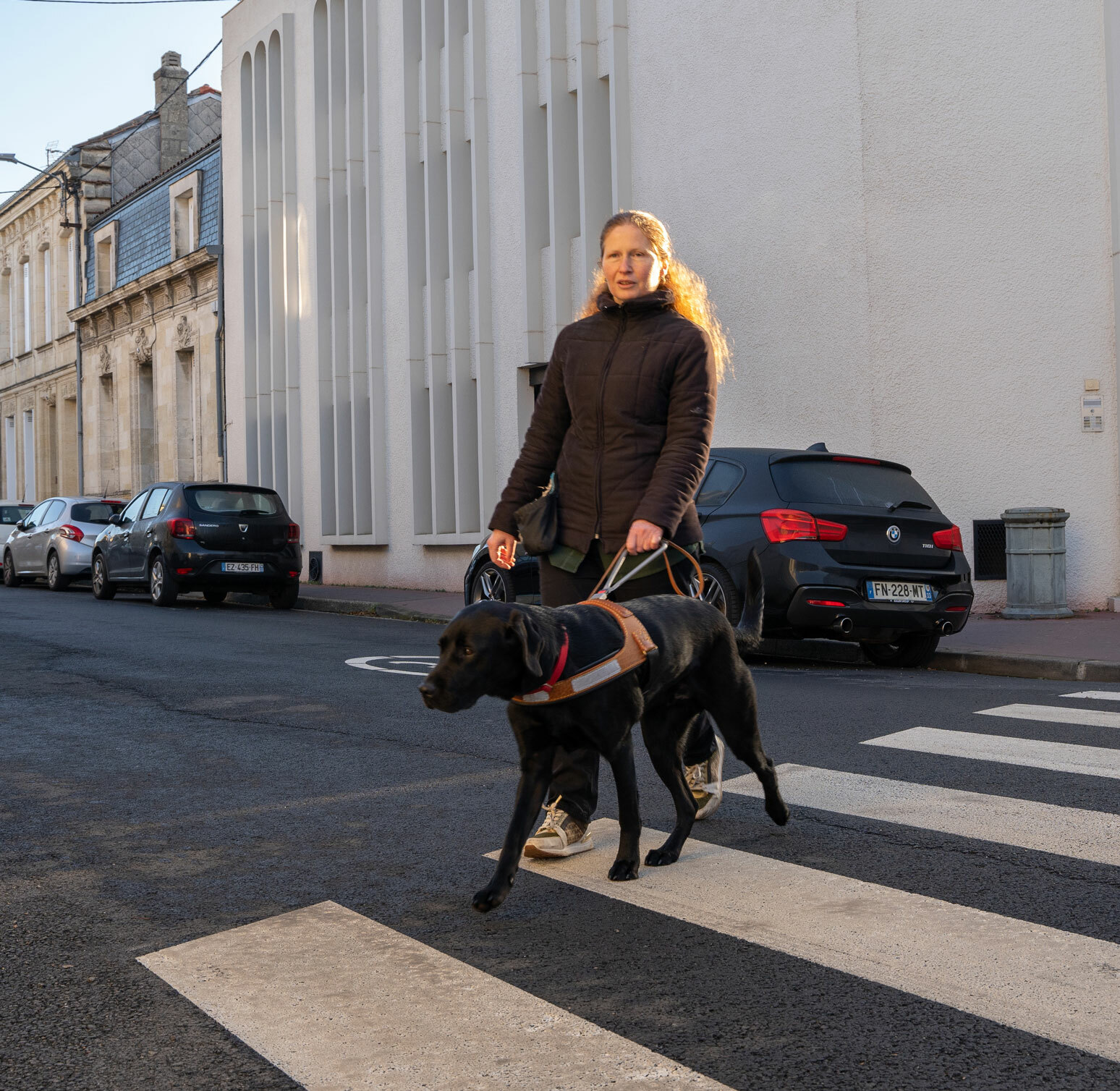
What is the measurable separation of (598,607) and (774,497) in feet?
19.4

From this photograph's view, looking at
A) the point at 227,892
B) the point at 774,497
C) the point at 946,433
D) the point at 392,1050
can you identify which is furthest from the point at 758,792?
the point at 946,433

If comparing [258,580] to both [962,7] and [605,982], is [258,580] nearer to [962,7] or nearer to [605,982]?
[962,7]

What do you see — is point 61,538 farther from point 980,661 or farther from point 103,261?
point 103,261

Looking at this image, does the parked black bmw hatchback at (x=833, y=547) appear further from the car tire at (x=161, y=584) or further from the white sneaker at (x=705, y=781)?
the car tire at (x=161, y=584)

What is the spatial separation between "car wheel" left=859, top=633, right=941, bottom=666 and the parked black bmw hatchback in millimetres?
17

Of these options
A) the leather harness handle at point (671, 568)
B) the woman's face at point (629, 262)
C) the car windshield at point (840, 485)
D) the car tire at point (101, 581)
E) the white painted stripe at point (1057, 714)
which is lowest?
the white painted stripe at point (1057, 714)

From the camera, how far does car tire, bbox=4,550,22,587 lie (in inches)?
958

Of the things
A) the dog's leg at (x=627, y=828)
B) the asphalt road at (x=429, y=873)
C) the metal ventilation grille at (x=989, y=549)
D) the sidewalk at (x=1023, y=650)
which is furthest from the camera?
the metal ventilation grille at (x=989, y=549)

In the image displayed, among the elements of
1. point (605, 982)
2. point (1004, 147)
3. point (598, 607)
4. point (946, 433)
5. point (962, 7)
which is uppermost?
point (962, 7)

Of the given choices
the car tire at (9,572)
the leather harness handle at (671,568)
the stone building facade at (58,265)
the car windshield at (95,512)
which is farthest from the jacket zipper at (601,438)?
the stone building facade at (58,265)

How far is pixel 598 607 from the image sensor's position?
12.6 feet

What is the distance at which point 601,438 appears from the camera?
434 centimetres

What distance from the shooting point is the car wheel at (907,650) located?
401 inches

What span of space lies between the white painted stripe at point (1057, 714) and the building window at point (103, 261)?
3364cm
